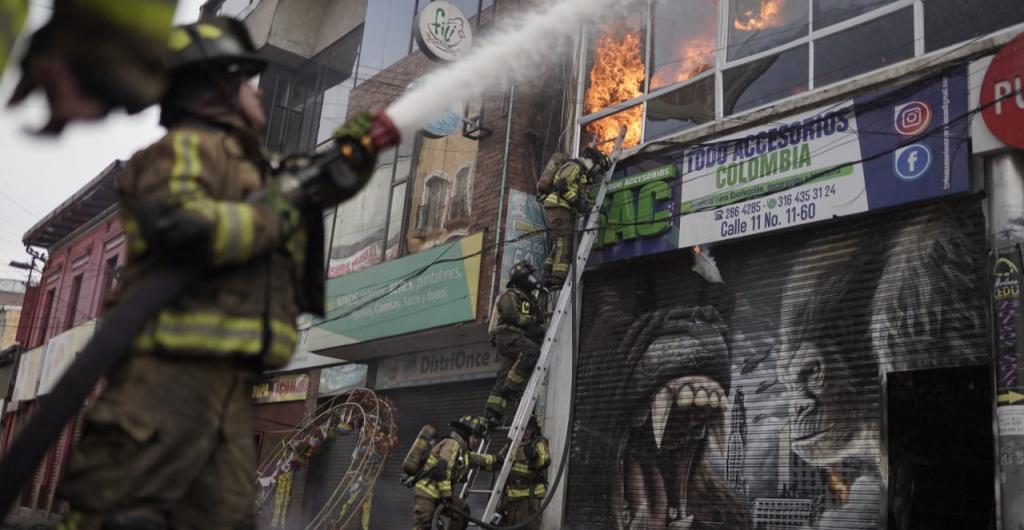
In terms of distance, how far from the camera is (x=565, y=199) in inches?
426

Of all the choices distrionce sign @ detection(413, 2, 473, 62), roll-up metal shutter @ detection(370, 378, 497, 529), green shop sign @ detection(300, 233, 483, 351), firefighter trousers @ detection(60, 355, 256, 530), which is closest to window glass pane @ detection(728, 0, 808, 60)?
distrionce sign @ detection(413, 2, 473, 62)

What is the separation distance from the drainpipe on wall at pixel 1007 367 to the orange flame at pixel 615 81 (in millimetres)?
4775

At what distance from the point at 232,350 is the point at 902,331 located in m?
6.93

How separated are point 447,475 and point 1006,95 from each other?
6.18 metres

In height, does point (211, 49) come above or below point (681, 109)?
below

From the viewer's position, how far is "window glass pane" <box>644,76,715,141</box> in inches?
422

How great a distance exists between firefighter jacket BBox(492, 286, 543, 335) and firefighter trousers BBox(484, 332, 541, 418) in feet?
0.28

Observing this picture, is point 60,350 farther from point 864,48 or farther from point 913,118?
point 913,118

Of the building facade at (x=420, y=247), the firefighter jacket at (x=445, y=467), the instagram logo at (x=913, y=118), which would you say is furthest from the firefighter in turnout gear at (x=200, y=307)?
the building facade at (x=420, y=247)

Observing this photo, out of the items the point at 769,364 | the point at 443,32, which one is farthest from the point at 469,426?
the point at 443,32

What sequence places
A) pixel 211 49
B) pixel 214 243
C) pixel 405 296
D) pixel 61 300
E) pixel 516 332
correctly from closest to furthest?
1. pixel 214 243
2. pixel 211 49
3. pixel 516 332
4. pixel 405 296
5. pixel 61 300

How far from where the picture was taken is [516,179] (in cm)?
1302

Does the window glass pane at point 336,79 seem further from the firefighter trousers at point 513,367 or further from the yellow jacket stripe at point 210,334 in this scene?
the yellow jacket stripe at point 210,334

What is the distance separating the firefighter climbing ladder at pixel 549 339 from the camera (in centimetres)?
963
